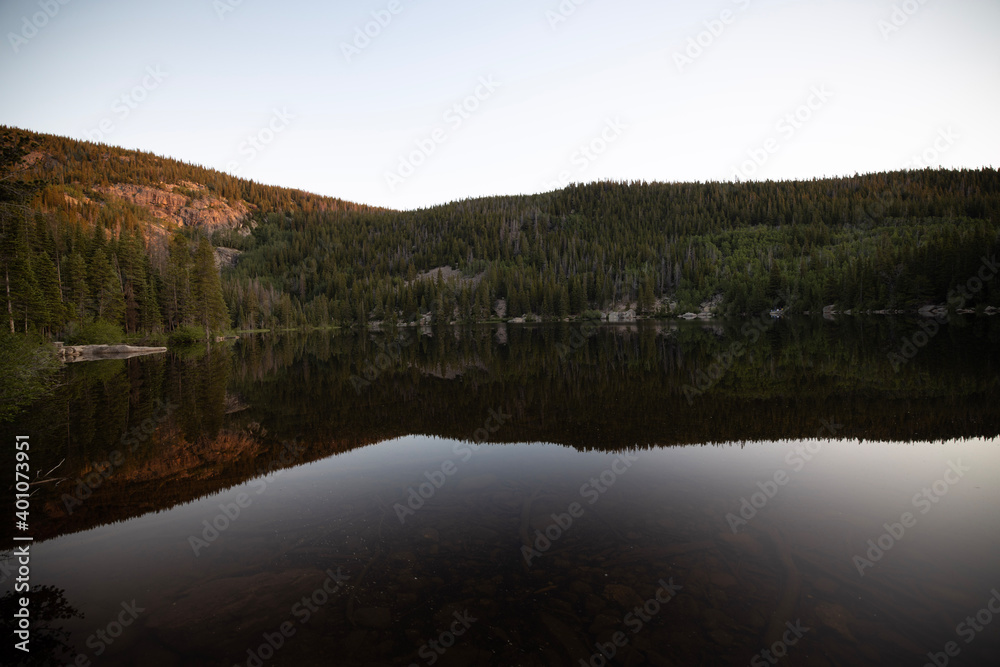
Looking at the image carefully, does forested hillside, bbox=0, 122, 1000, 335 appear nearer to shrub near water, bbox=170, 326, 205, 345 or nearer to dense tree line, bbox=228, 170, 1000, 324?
dense tree line, bbox=228, 170, 1000, 324

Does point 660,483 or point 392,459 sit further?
point 392,459

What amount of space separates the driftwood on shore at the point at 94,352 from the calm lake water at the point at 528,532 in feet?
102

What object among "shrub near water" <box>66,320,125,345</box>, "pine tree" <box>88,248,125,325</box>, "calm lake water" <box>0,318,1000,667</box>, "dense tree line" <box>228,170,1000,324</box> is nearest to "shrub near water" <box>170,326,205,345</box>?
"pine tree" <box>88,248,125,325</box>

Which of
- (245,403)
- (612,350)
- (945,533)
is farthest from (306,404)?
(612,350)

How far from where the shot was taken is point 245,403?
21.0 m

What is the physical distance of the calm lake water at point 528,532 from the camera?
5.71m

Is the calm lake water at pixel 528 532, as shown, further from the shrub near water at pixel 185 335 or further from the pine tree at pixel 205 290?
the pine tree at pixel 205 290

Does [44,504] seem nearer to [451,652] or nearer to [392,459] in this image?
[392,459]

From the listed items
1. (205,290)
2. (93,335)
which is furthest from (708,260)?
(93,335)

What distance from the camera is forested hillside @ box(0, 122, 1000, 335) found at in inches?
2140

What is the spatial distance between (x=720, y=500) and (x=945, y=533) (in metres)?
3.56

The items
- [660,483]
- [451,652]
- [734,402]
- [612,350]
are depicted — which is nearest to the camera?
[451,652]

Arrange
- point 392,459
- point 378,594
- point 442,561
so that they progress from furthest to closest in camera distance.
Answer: point 392,459, point 442,561, point 378,594

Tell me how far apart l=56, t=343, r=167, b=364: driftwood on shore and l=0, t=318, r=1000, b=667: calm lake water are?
3113 centimetres
